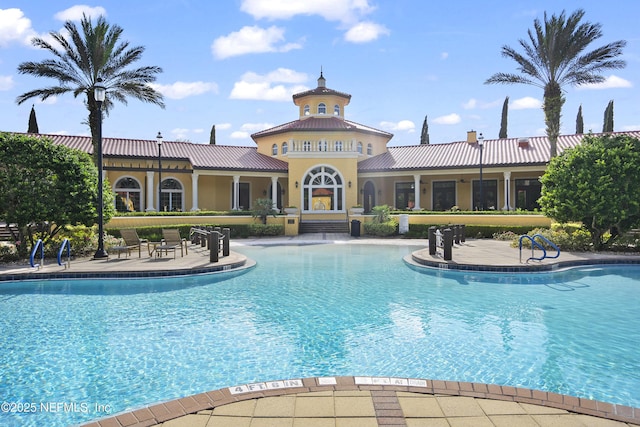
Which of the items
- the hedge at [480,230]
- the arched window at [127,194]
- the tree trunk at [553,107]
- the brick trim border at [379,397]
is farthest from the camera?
the arched window at [127,194]

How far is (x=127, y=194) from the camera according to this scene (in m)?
29.1

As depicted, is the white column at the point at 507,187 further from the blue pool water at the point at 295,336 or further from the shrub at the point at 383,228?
the blue pool water at the point at 295,336

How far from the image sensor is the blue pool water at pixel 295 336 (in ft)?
16.1

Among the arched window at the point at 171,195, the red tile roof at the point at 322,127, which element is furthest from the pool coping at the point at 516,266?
the arched window at the point at 171,195

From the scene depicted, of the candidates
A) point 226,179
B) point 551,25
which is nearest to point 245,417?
point 551,25

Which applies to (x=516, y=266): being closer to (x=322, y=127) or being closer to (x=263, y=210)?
(x=263, y=210)

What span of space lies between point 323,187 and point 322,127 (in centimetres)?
417

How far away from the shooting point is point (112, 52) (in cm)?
2303

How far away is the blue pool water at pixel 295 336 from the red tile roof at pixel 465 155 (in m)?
18.8

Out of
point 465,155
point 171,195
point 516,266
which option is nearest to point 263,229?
point 171,195

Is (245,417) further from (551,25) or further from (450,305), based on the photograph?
(551,25)

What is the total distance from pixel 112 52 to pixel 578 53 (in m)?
25.5

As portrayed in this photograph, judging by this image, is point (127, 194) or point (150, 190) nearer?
point (150, 190)

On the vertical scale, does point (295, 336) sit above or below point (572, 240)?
below
